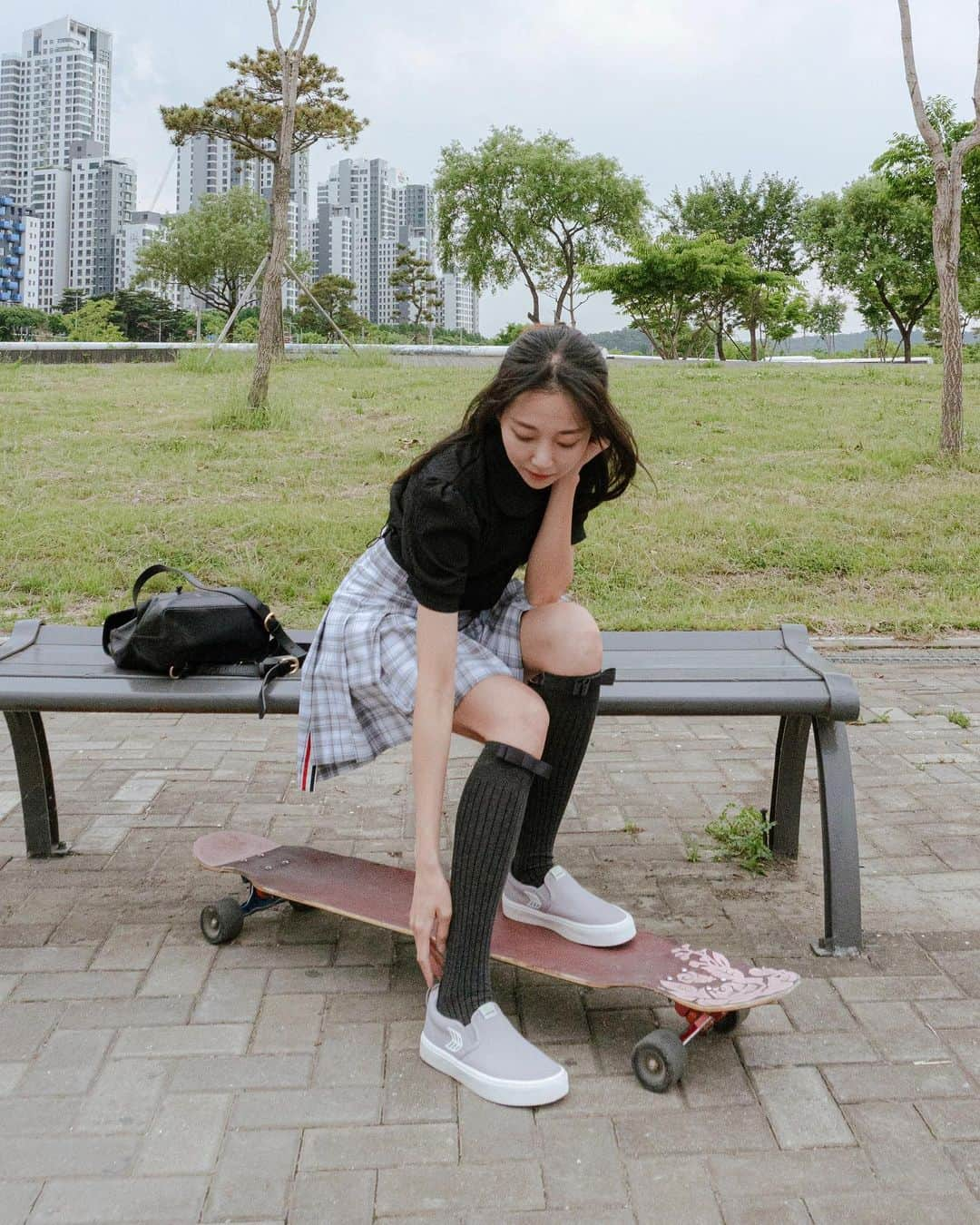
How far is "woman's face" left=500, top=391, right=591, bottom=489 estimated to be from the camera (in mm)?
2137

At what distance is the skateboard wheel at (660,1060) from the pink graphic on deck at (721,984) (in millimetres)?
80

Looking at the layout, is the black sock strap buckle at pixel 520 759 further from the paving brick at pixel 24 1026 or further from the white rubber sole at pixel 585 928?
the paving brick at pixel 24 1026

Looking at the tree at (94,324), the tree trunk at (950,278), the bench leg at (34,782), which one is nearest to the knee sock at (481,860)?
the bench leg at (34,782)

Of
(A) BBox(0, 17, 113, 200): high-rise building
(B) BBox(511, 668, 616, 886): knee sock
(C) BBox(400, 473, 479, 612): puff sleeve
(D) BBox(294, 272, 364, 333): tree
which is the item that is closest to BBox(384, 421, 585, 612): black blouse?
(C) BBox(400, 473, 479, 612): puff sleeve

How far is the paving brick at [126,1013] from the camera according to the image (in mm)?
2322

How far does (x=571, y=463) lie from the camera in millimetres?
2223

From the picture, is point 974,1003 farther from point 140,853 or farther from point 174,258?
point 174,258

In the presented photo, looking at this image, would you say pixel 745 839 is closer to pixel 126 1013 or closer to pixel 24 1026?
pixel 126 1013

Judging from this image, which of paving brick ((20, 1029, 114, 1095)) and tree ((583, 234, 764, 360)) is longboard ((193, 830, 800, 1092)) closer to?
paving brick ((20, 1029, 114, 1095))

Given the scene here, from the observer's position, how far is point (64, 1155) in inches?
74.9

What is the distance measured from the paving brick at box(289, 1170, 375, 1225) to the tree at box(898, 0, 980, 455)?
8276mm

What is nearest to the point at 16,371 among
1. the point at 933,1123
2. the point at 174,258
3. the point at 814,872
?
the point at 814,872

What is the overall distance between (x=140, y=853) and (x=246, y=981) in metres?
0.84

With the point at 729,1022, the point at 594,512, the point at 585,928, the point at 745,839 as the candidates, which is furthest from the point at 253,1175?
the point at 594,512
